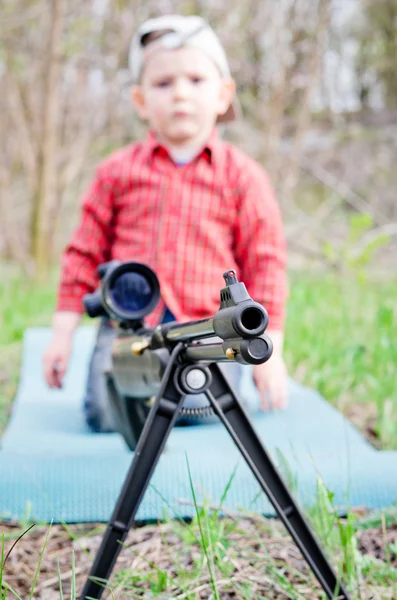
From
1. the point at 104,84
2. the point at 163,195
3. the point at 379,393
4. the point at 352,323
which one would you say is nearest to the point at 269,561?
the point at 379,393

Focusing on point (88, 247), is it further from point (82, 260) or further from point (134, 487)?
point (134, 487)

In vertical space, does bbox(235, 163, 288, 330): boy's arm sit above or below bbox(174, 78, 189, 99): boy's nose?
below

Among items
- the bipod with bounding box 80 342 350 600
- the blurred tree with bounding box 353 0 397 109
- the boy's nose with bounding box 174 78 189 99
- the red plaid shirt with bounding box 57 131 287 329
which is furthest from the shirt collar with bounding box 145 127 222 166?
the blurred tree with bounding box 353 0 397 109

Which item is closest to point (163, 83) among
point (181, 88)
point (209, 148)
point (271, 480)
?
point (181, 88)

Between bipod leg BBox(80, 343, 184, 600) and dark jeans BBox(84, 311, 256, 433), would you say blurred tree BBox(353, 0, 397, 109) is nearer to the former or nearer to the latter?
dark jeans BBox(84, 311, 256, 433)

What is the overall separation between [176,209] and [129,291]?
2.74 feet

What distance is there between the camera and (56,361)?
6.64 feet

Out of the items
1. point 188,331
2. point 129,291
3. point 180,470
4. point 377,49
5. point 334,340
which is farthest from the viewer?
point 377,49

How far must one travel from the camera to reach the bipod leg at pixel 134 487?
98 centimetres

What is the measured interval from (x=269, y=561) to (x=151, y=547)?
0.78ft

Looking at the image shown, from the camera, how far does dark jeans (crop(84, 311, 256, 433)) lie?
209 cm

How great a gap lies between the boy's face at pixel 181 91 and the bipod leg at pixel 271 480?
3.77 feet

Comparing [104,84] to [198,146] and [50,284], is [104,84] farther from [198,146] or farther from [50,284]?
[198,146]

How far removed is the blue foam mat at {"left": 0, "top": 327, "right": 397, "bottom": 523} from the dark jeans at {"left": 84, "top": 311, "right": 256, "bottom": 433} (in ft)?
0.30
